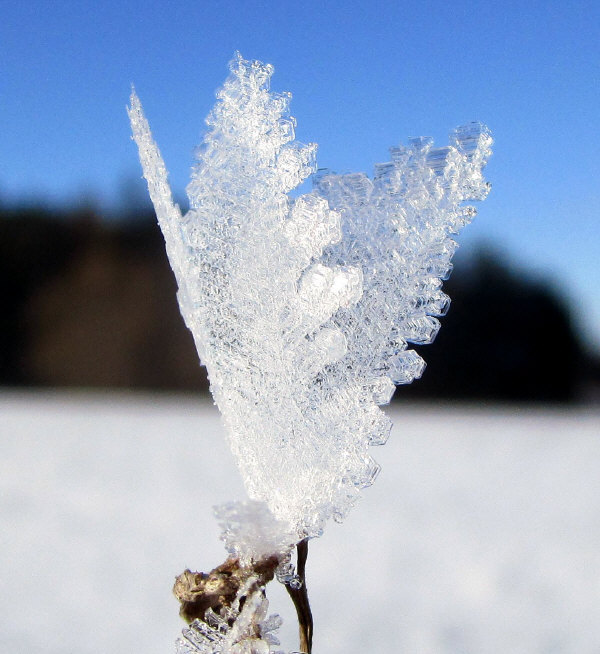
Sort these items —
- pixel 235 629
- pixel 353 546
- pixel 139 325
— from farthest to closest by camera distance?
1. pixel 139 325
2. pixel 353 546
3. pixel 235 629

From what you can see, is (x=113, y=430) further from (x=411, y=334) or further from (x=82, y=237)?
(x=411, y=334)

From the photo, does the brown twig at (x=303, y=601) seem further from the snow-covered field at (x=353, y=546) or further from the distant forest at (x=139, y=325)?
the distant forest at (x=139, y=325)

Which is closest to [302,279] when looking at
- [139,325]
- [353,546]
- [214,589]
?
[214,589]

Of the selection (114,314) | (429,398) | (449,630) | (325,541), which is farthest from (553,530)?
(114,314)

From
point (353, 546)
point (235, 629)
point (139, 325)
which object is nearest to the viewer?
point (235, 629)

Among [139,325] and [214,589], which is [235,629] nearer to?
[214,589]

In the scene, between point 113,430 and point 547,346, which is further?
point 547,346
